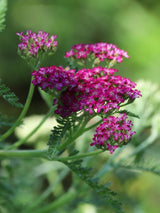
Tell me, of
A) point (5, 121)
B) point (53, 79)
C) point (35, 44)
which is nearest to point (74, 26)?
point (5, 121)

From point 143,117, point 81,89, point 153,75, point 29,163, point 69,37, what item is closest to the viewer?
point 81,89

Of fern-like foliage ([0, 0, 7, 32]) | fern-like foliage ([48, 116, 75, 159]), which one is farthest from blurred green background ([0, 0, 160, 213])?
fern-like foliage ([48, 116, 75, 159])

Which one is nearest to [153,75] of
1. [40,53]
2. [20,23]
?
[20,23]

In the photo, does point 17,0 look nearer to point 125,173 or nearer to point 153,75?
point 153,75

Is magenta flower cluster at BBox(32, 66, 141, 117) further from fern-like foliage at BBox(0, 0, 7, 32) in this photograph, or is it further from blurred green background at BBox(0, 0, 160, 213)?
blurred green background at BBox(0, 0, 160, 213)

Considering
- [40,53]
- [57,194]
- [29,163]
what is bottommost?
[57,194]

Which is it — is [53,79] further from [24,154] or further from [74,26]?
[74,26]
